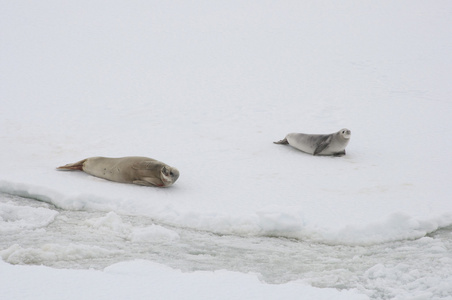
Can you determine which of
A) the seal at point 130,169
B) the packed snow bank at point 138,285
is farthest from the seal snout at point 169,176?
the packed snow bank at point 138,285

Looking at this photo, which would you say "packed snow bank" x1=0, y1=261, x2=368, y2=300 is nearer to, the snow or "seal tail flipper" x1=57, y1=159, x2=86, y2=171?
the snow

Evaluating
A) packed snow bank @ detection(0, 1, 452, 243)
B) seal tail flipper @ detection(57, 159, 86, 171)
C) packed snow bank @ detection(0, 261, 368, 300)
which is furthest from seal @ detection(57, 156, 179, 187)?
packed snow bank @ detection(0, 261, 368, 300)

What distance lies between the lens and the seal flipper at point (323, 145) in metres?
5.60

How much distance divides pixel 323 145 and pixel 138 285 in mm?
→ 3366

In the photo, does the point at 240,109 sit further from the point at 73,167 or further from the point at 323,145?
the point at 73,167

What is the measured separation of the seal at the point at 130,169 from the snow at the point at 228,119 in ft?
0.32

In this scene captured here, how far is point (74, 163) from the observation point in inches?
200

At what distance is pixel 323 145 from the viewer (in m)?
5.62

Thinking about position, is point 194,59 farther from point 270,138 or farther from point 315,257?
point 315,257

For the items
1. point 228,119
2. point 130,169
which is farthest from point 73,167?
point 228,119

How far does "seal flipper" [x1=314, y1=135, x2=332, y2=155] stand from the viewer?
560 centimetres

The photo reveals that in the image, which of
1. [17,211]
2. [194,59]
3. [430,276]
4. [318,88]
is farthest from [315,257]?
[194,59]

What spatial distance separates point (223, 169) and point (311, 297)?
255 cm

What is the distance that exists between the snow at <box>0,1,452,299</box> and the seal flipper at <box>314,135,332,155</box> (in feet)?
0.50
